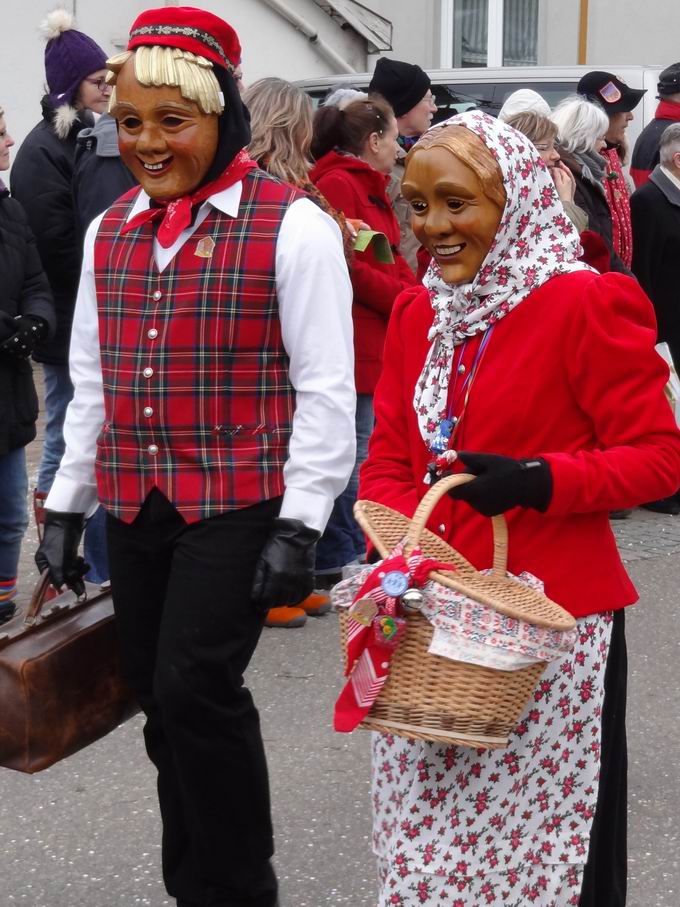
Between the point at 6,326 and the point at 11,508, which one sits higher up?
the point at 6,326

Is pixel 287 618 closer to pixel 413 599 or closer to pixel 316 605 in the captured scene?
pixel 316 605

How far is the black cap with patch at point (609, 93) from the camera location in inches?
321

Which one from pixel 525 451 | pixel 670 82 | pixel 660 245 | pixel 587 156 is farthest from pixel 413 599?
pixel 670 82

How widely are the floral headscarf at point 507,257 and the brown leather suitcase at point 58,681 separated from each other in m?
0.98

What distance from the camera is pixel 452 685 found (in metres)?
2.24

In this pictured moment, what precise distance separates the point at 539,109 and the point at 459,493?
4908 millimetres

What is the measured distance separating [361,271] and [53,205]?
1227mm

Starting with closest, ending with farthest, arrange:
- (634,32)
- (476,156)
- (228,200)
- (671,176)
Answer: (476,156), (228,200), (671,176), (634,32)

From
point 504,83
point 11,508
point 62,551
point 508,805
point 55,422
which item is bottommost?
point 11,508

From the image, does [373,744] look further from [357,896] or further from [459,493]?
[357,896]

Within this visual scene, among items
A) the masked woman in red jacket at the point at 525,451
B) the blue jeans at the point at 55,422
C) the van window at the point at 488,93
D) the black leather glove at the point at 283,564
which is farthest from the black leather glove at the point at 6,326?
the van window at the point at 488,93

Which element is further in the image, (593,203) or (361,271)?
(593,203)

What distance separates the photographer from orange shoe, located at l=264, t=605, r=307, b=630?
5.57 m

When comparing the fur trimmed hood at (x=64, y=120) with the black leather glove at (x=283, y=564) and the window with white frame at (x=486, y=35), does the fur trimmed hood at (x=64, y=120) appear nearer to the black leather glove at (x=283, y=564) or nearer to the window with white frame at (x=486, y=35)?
the black leather glove at (x=283, y=564)
